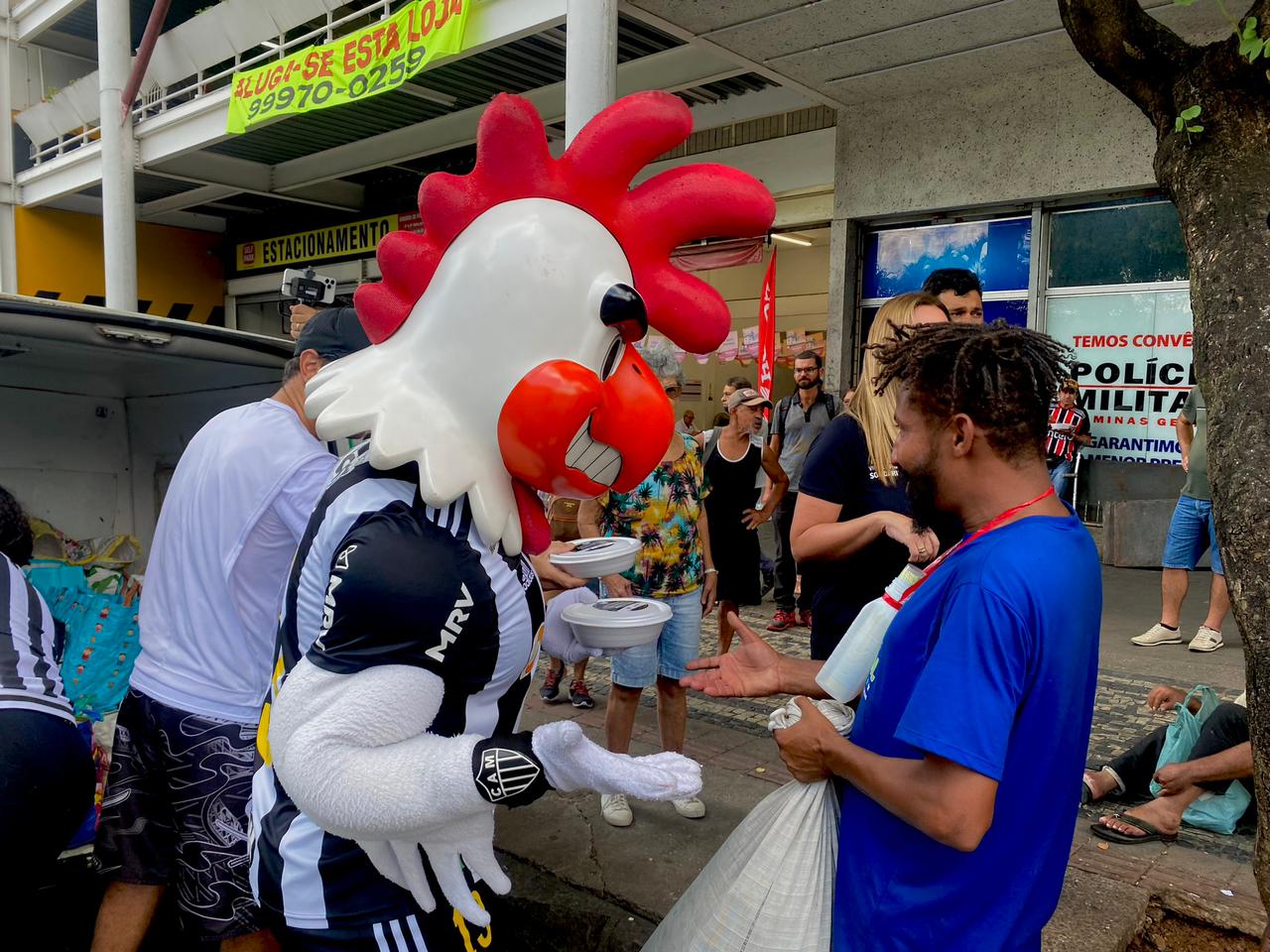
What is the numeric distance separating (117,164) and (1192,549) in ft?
38.2

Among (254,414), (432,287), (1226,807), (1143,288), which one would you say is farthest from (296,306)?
(1143,288)

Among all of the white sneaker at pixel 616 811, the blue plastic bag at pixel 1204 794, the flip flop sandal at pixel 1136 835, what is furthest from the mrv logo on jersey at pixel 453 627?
the blue plastic bag at pixel 1204 794

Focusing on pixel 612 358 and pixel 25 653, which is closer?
pixel 612 358

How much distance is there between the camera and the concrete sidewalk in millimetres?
2775

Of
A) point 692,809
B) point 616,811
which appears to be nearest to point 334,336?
point 616,811

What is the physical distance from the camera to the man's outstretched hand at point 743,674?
1.76 m

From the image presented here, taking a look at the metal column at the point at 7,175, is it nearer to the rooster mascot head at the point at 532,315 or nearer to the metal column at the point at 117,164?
the metal column at the point at 117,164

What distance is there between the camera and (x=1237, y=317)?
176 cm

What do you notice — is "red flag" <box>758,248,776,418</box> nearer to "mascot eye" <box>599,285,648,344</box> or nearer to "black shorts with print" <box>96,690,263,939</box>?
"black shorts with print" <box>96,690,263,939</box>

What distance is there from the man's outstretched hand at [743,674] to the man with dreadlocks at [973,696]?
0.20m

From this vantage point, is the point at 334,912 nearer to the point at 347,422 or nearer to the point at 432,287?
the point at 347,422

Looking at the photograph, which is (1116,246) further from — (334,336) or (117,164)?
(117,164)

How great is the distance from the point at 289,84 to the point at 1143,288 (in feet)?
26.9

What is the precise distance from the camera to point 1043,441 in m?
1.49
